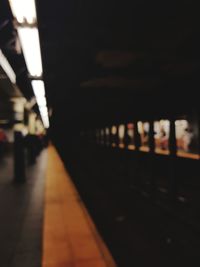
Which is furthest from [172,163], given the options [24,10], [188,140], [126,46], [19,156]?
[188,140]

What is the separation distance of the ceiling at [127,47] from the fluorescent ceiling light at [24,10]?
0.09 metres

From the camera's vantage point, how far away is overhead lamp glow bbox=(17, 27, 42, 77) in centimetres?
370

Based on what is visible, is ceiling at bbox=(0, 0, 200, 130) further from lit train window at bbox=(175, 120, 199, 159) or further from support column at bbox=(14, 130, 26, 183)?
lit train window at bbox=(175, 120, 199, 159)

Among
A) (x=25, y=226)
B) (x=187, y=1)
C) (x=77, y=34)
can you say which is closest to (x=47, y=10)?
(x=77, y=34)

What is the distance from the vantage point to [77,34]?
536 centimetres

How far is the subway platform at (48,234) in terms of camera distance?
2.80 m

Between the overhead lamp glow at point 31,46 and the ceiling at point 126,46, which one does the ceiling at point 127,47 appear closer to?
the ceiling at point 126,46

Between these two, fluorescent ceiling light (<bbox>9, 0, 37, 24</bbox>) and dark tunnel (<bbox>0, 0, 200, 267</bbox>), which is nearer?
fluorescent ceiling light (<bbox>9, 0, 37, 24</bbox>)

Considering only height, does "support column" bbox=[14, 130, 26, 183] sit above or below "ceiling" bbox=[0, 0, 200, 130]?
below

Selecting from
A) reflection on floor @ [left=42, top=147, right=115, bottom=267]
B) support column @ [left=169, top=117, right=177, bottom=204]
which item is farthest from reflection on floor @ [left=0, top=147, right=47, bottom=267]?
support column @ [left=169, top=117, right=177, bottom=204]

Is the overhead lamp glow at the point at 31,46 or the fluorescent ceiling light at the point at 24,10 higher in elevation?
the fluorescent ceiling light at the point at 24,10

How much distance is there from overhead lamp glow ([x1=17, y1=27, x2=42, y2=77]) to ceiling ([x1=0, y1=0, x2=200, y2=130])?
0.10 meters

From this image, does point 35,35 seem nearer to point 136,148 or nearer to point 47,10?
point 47,10

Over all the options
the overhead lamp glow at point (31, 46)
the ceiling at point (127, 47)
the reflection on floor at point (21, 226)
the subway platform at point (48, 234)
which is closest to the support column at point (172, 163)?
the ceiling at point (127, 47)
